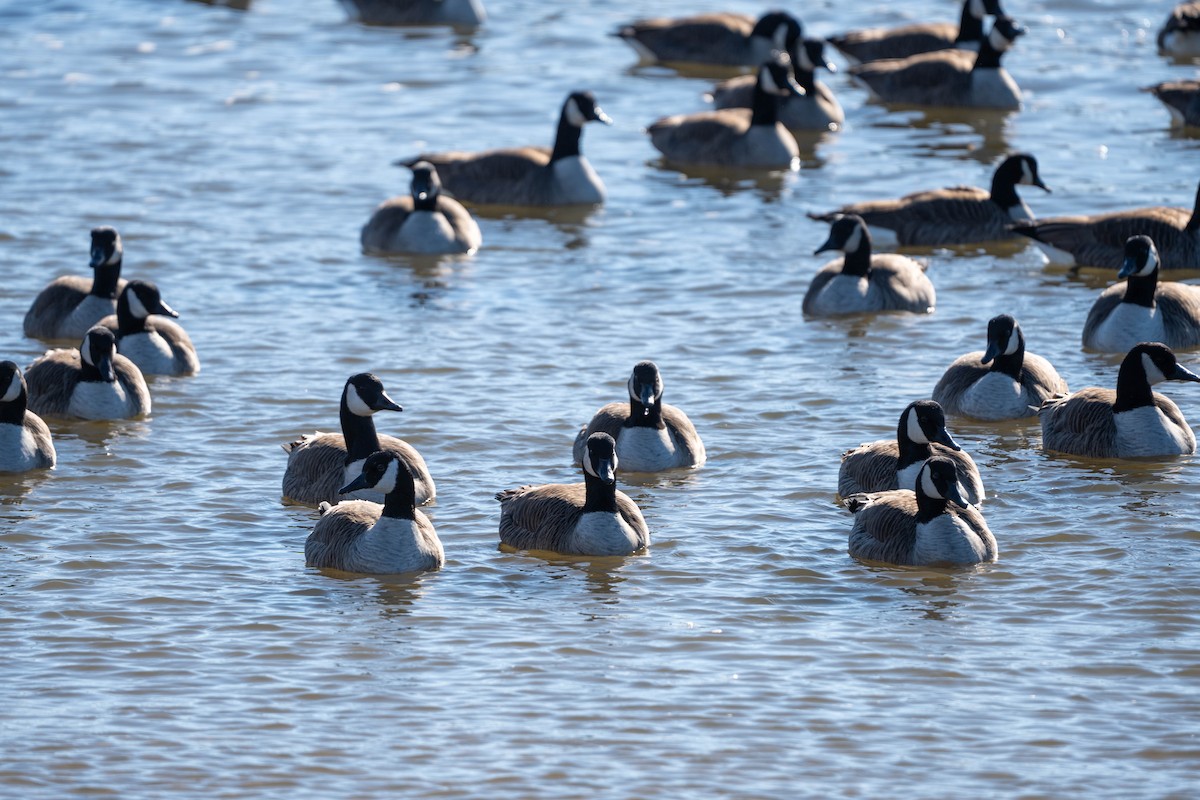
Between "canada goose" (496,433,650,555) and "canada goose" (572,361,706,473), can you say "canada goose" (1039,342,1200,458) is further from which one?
"canada goose" (496,433,650,555)

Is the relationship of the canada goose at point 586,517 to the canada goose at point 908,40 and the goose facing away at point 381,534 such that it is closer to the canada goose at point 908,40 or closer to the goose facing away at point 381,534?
the goose facing away at point 381,534

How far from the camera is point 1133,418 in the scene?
15.4 meters

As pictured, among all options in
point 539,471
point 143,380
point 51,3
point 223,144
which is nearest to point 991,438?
point 539,471

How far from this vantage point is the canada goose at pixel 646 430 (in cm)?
1516

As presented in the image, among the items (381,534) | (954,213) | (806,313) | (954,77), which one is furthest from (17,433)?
(954,77)

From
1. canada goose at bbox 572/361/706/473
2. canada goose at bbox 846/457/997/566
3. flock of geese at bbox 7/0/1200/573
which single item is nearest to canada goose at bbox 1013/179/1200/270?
flock of geese at bbox 7/0/1200/573

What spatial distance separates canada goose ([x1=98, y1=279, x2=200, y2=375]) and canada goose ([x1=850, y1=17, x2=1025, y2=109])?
14929 mm

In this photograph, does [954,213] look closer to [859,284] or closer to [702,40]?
[859,284]

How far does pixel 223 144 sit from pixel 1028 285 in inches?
490

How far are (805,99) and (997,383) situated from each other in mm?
13506

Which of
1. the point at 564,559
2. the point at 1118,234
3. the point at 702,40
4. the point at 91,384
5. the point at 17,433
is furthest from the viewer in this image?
the point at 702,40

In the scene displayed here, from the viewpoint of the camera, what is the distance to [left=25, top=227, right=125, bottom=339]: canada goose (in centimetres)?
1944

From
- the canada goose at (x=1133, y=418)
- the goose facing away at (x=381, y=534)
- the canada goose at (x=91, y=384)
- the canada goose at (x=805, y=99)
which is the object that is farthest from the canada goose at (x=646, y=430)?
the canada goose at (x=805, y=99)

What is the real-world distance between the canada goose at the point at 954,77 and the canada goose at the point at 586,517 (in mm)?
17383
